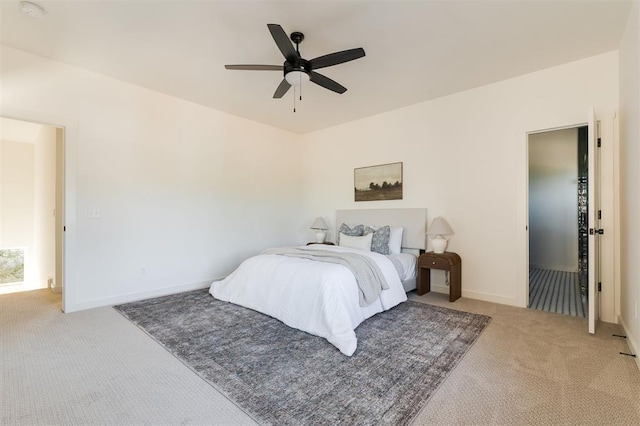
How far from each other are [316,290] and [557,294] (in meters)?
3.79

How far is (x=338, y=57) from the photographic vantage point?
241 centimetres

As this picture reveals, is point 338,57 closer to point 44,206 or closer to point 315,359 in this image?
point 315,359

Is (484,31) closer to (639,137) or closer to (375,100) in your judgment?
(639,137)

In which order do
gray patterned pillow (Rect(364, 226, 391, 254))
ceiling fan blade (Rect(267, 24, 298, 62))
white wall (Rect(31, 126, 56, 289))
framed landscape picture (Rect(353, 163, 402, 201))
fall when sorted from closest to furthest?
ceiling fan blade (Rect(267, 24, 298, 62))
gray patterned pillow (Rect(364, 226, 391, 254))
white wall (Rect(31, 126, 56, 289))
framed landscape picture (Rect(353, 163, 402, 201))

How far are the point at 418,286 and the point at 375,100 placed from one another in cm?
284

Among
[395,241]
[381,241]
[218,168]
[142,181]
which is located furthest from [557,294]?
[142,181]

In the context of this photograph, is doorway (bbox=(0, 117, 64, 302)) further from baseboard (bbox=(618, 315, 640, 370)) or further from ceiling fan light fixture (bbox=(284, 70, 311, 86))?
baseboard (bbox=(618, 315, 640, 370))

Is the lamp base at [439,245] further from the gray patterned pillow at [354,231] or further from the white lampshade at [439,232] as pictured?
the gray patterned pillow at [354,231]

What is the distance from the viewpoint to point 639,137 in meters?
2.21

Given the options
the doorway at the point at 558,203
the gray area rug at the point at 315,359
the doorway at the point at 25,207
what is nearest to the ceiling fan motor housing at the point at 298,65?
the gray area rug at the point at 315,359

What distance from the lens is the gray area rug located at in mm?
1690

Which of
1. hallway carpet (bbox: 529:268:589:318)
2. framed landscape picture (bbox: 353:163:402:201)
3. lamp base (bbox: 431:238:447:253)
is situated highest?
framed landscape picture (bbox: 353:163:402:201)

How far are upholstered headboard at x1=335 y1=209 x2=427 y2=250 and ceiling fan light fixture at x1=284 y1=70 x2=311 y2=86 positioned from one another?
8.99ft

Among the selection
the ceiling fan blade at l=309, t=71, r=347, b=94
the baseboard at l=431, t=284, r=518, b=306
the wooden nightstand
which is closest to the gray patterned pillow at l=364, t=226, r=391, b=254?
the wooden nightstand
